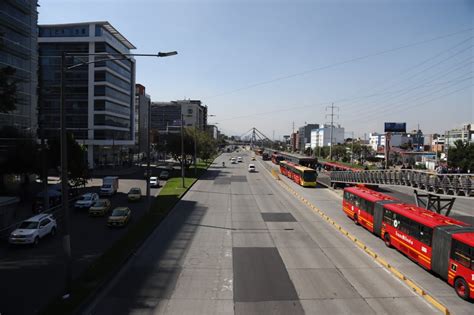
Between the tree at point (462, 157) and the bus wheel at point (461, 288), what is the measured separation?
54909 millimetres

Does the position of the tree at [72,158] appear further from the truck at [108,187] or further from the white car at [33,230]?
the white car at [33,230]

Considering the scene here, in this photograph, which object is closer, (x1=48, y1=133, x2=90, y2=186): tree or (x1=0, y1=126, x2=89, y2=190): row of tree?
(x1=0, y1=126, x2=89, y2=190): row of tree

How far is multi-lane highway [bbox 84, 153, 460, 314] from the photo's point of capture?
13.3 m

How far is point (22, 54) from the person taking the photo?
46312mm

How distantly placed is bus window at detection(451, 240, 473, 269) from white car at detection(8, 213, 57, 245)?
21.2 m

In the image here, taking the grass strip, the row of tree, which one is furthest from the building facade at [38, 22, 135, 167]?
the grass strip

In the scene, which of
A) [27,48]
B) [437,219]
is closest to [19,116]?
[27,48]

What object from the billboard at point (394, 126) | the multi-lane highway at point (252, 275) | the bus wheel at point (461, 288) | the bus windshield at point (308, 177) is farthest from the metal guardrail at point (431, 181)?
the billboard at point (394, 126)

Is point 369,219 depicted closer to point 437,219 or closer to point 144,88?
point 437,219

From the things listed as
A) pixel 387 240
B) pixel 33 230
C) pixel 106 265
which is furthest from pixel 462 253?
pixel 33 230

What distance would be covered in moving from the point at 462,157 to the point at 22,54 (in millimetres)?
68893

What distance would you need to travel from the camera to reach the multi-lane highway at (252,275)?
524 inches

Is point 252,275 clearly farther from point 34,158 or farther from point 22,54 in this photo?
point 22,54

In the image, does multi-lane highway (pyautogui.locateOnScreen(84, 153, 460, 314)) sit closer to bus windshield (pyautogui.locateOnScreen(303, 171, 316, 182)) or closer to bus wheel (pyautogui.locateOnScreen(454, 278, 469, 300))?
bus wheel (pyautogui.locateOnScreen(454, 278, 469, 300))
